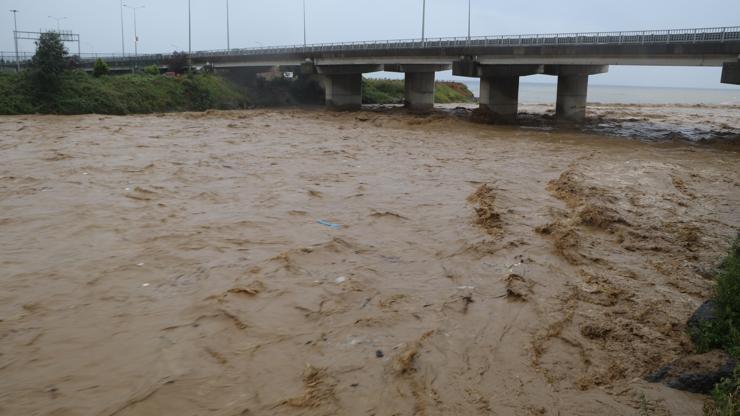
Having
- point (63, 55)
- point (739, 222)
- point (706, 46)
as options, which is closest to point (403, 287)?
point (739, 222)

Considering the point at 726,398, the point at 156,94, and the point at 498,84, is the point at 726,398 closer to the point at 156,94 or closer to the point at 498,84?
the point at 498,84

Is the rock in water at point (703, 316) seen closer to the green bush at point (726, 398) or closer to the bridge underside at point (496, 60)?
the green bush at point (726, 398)

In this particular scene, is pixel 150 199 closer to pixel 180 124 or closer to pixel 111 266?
pixel 111 266

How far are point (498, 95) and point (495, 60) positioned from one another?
173 inches

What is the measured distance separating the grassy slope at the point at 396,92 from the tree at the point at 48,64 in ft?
103

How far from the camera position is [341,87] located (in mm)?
55875

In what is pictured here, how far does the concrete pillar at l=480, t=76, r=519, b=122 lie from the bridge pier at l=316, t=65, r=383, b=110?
48.6 feet

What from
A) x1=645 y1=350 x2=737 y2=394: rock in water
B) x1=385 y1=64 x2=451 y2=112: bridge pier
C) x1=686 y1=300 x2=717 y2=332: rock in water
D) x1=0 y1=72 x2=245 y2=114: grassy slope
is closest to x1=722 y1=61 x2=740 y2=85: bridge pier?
x1=385 y1=64 x2=451 y2=112: bridge pier


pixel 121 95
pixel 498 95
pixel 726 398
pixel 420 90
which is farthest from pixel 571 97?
pixel 726 398

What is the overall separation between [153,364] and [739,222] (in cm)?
1261

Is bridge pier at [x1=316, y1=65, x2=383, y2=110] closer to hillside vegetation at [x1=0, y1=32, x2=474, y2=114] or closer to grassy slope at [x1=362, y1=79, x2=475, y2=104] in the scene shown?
hillside vegetation at [x1=0, y1=32, x2=474, y2=114]

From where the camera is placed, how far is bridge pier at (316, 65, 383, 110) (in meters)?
54.7

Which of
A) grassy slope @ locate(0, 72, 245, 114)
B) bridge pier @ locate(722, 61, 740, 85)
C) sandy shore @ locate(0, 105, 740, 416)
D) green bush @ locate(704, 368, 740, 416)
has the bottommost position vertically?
sandy shore @ locate(0, 105, 740, 416)

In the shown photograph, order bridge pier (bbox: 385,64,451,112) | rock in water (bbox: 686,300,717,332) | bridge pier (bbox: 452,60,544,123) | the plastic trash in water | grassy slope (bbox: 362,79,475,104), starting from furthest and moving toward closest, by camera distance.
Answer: grassy slope (bbox: 362,79,475,104)
bridge pier (bbox: 385,64,451,112)
bridge pier (bbox: 452,60,544,123)
the plastic trash in water
rock in water (bbox: 686,300,717,332)
